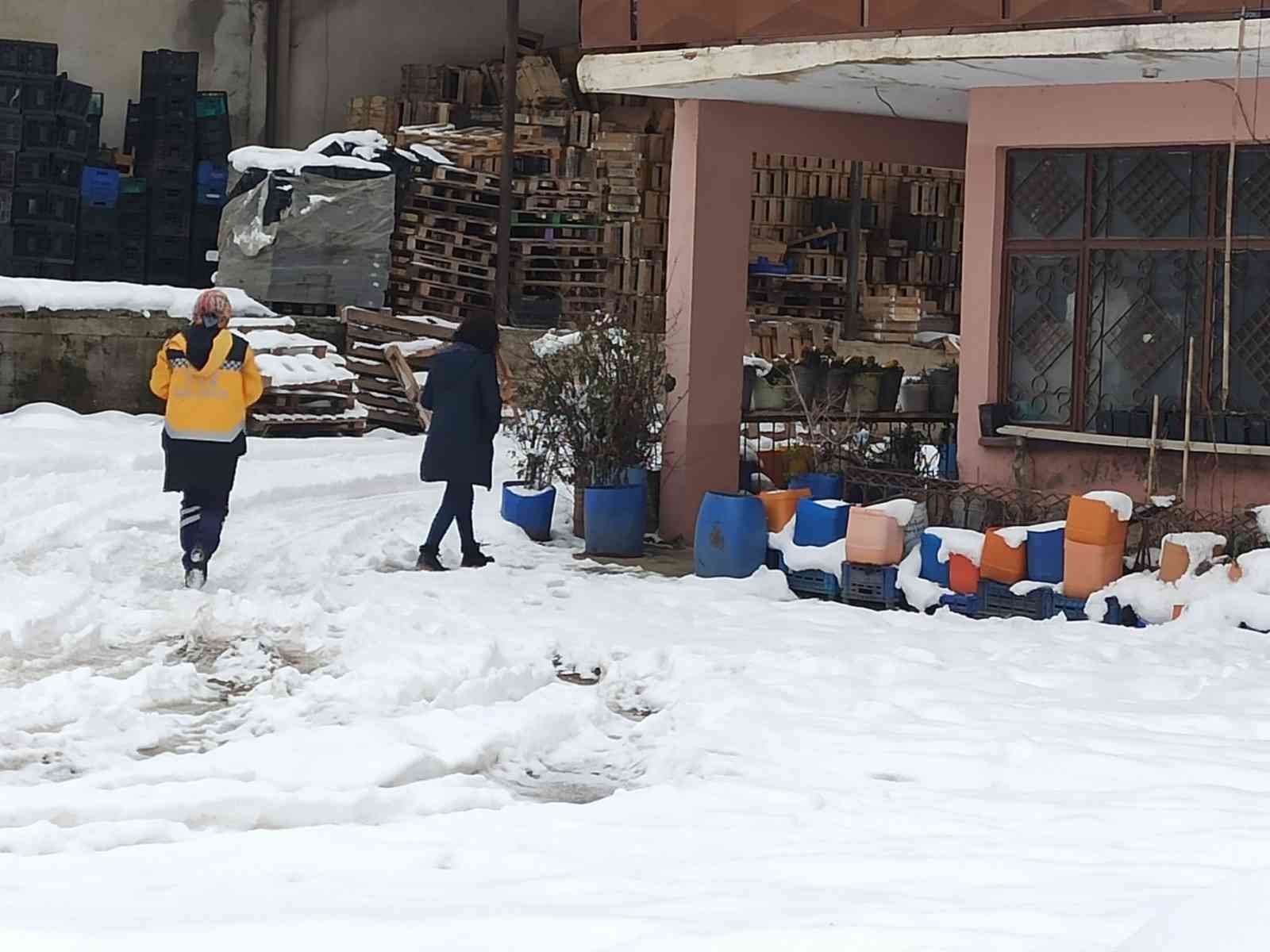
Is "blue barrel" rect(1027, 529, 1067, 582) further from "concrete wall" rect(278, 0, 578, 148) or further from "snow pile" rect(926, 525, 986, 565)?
"concrete wall" rect(278, 0, 578, 148)

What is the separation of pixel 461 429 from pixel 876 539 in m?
2.85

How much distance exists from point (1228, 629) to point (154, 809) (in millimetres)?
6123

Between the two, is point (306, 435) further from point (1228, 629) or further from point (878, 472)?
point (1228, 629)

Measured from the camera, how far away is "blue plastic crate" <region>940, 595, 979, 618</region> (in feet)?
35.7

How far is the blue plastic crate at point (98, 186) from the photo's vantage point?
22.4 m

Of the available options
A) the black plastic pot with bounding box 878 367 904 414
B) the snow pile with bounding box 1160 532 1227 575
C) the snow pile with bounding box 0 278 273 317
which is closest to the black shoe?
the snow pile with bounding box 1160 532 1227 575

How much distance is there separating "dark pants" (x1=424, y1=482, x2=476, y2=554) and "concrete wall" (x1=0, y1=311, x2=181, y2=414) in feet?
25.3

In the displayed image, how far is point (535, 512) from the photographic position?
13.6 m

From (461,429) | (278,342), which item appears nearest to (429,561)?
(461,429)

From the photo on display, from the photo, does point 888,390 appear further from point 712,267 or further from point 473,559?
point 473,559

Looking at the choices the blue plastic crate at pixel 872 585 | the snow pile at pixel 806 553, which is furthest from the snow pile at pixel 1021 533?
the snow pile at pixel 806 553

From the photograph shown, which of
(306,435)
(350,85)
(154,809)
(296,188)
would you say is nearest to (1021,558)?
(154,809)

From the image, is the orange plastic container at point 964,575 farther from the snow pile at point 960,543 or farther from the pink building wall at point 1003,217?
the pink building wall at point 1003,217

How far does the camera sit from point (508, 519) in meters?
13.7
